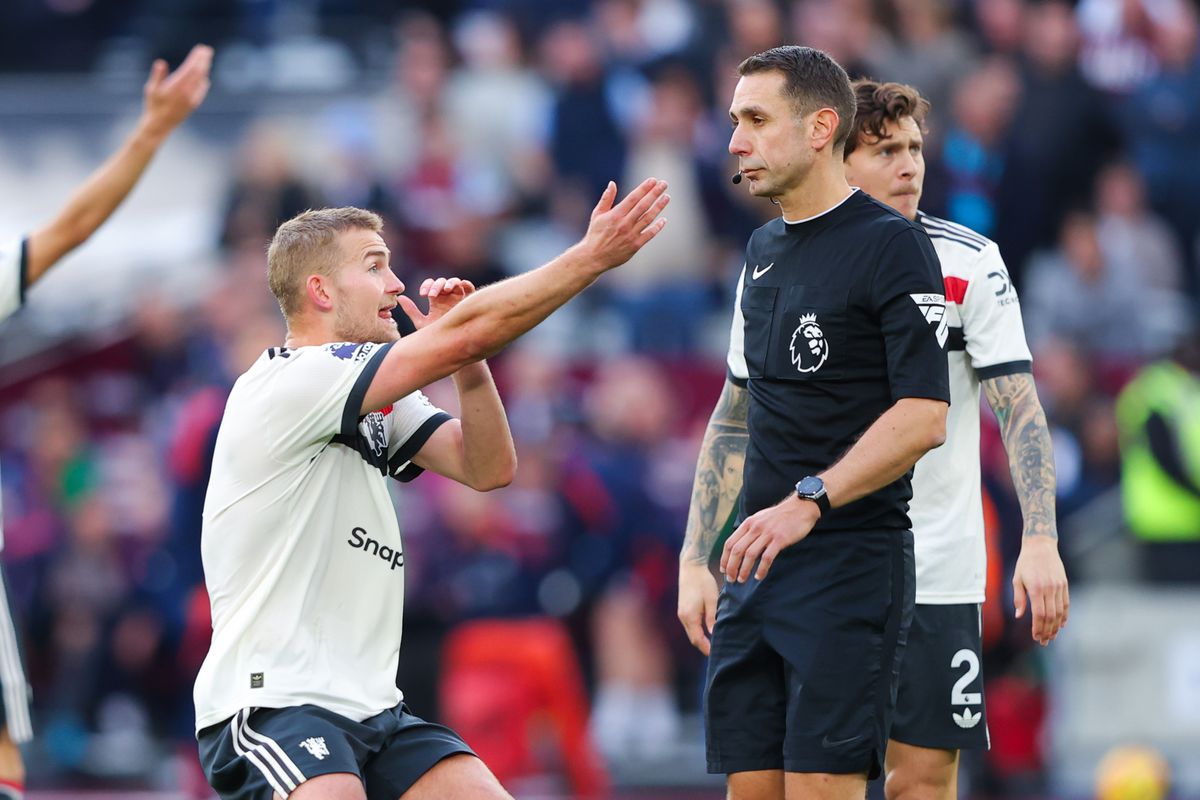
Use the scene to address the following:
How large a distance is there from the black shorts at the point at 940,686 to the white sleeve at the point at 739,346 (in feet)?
2.99

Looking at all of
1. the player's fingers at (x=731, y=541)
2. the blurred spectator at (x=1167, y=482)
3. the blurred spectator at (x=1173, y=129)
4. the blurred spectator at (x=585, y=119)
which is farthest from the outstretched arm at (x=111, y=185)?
the blurred spectator at (x=1173, y=129)

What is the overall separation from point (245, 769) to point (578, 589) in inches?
266

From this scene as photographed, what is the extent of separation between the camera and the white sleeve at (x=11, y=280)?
242 inches

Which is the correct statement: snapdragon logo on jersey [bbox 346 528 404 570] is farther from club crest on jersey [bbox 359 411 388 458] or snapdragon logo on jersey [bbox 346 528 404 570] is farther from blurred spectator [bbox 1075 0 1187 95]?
blurred spectator [bbox 1075 0 1187 95]

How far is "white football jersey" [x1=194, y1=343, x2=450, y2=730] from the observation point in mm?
4945

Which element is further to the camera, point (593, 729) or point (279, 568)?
point (593, 729)

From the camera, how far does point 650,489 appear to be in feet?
38.2

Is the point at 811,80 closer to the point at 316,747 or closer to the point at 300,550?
the point at 300,550

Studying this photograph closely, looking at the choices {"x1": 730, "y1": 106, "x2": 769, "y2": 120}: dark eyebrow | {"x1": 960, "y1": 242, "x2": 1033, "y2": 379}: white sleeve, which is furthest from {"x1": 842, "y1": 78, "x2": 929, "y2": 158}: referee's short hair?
{"x1": 730, "y1": 106, "x2": 769, "y2": 120}: dark eyebrow

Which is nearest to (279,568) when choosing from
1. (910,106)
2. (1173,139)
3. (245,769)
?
(245,769)

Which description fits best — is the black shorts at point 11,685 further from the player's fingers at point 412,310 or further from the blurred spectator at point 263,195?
the blurred spectator at point 263,195

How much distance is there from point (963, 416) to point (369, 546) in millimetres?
1895

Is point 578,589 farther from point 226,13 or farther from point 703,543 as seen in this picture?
point 226,13

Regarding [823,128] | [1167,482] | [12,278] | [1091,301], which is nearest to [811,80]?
[823,128]
